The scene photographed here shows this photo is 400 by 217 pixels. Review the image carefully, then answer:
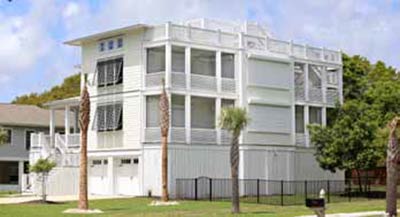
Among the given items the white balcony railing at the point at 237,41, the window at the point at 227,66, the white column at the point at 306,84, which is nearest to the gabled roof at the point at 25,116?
the white balcony railing at the point at 237,41

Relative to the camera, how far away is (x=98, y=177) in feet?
165

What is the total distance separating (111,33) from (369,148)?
55.5ft

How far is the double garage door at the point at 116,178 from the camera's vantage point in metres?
47.7

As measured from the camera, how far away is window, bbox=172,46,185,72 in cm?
4806

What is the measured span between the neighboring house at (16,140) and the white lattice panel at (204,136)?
1981 cm

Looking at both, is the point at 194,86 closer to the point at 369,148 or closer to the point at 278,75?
the point at 278,75

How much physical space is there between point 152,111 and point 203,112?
3785 millimetres

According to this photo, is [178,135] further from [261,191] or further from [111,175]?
[261,191]

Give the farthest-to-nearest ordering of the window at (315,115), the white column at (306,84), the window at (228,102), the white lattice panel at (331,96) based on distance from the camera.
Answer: the window at (315,115)
the white lattice panel at (331,96)
the white column at (306,84)
the window at (228,102)

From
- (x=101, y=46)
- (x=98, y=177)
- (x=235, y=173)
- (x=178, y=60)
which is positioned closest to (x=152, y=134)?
(x=178, y=60)

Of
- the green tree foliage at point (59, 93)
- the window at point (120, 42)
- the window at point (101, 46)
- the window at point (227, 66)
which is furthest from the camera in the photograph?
the green tree foliage at point (59, 93)

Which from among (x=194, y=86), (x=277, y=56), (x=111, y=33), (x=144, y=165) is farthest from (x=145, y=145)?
(x=277, y=56)

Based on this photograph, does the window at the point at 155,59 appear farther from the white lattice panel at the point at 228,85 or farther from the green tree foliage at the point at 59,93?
the green tree foliage at the point at 59,93

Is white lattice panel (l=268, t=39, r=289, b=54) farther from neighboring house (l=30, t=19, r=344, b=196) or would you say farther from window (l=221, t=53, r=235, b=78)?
window (l=221, t=53, r=235, b=78)
